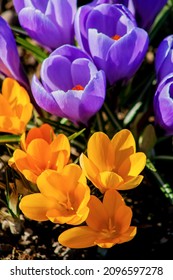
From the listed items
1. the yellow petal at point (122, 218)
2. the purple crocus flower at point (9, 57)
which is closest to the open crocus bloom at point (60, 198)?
the yellow petal at point (122, 218)

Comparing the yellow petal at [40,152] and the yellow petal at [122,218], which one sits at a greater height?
the yellow petal at [40,152]

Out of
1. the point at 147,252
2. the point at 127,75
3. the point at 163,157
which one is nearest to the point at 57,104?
the point at 127,75

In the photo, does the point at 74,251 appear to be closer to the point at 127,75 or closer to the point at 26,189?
the point at 26,189

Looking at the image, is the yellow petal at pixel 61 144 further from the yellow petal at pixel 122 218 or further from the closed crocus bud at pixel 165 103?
the closed crocus bud at pixel 165 103

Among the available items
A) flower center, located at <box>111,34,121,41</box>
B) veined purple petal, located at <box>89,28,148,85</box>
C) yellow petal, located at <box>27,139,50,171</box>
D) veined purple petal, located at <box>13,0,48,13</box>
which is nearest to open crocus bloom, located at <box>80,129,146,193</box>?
yellow petal, located at <box>27,139,50,171</box>

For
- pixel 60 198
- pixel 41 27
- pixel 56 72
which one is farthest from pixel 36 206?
pixel 41 27

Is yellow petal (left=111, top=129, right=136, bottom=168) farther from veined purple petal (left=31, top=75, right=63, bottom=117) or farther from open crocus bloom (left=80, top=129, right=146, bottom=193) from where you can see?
veined purple petal (left=31, top=75, right=63, bottom=117)
